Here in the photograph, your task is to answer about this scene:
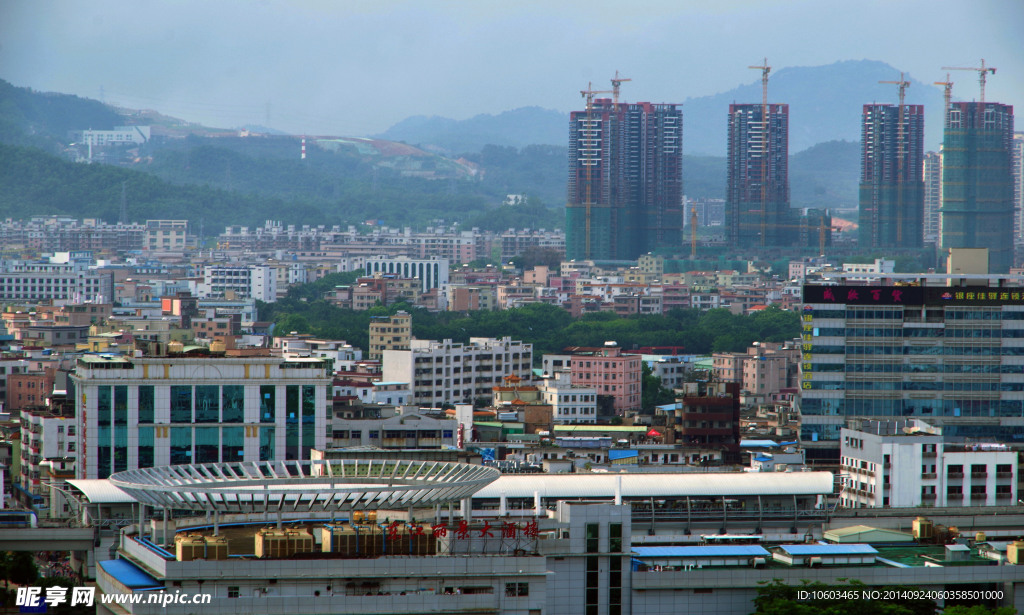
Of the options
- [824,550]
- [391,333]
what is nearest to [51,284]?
[391,333]

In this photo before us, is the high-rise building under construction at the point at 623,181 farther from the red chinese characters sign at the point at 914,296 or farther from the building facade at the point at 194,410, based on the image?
the building facade at the point at 194,410

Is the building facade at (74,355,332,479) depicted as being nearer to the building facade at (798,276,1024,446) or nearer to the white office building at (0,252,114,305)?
the building facade at (798,276,1024,446)

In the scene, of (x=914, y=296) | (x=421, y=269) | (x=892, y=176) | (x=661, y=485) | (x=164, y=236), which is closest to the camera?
(x=661, y=485)

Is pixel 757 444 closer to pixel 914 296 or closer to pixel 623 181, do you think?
pixel 914 296

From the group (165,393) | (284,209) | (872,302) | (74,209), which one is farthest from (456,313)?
(284,209)

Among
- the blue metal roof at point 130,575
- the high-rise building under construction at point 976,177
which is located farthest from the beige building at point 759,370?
the high-rise building under construction at point 976,177
